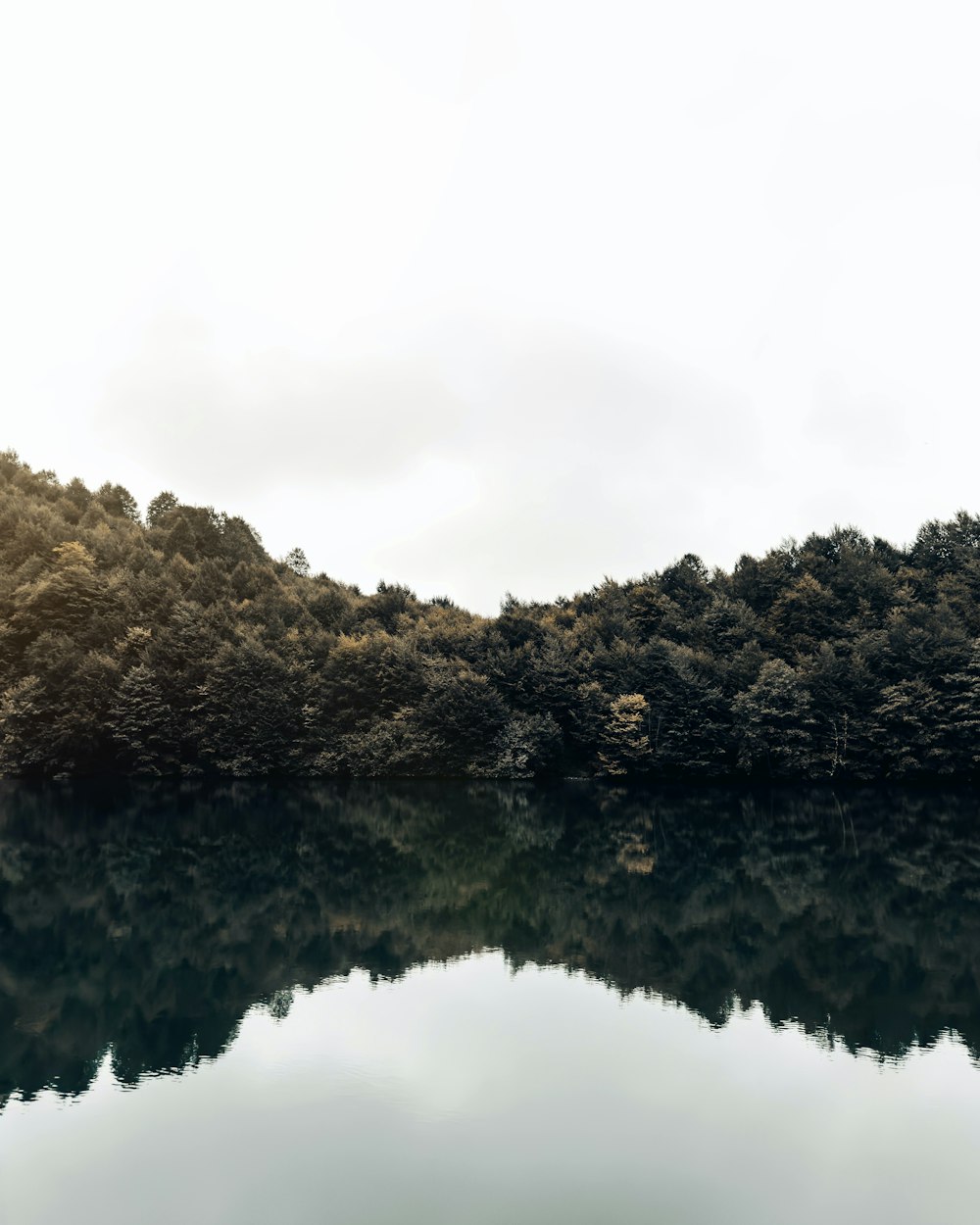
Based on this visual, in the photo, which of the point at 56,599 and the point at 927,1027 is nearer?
the point at 927,1027

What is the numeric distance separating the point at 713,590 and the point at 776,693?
17614 millimetres

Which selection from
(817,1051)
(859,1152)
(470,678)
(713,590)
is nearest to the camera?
(859,1152)

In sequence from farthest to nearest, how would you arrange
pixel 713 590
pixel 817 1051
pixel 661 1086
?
pixel 713 590 → pixel 817 1051 → pixel 661 1086

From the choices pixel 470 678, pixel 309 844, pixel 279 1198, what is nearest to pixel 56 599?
pixel 470 678

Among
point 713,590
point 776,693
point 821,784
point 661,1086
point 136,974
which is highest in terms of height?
point 713,590

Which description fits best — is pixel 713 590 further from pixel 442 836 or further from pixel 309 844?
pixel 309 844

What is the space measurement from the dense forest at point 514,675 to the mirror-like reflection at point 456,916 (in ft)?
60.9

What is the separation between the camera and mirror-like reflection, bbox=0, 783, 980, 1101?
50.9 ft

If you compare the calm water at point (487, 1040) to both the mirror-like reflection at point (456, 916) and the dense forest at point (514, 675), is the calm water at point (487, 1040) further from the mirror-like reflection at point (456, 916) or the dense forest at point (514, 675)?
the dense forest at point (514, 675)

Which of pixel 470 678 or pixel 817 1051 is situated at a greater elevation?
pixel 470 678

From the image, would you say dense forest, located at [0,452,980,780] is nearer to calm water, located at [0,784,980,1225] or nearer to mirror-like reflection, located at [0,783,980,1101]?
mirror-like reflection, located at [0,783,980,1101]

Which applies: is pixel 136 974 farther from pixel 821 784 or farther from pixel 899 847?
pixel 821 784

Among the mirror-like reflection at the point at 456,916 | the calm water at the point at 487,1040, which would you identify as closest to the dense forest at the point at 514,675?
the mirror-like reflection at the point at 456,916

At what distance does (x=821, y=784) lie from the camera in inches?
2434
